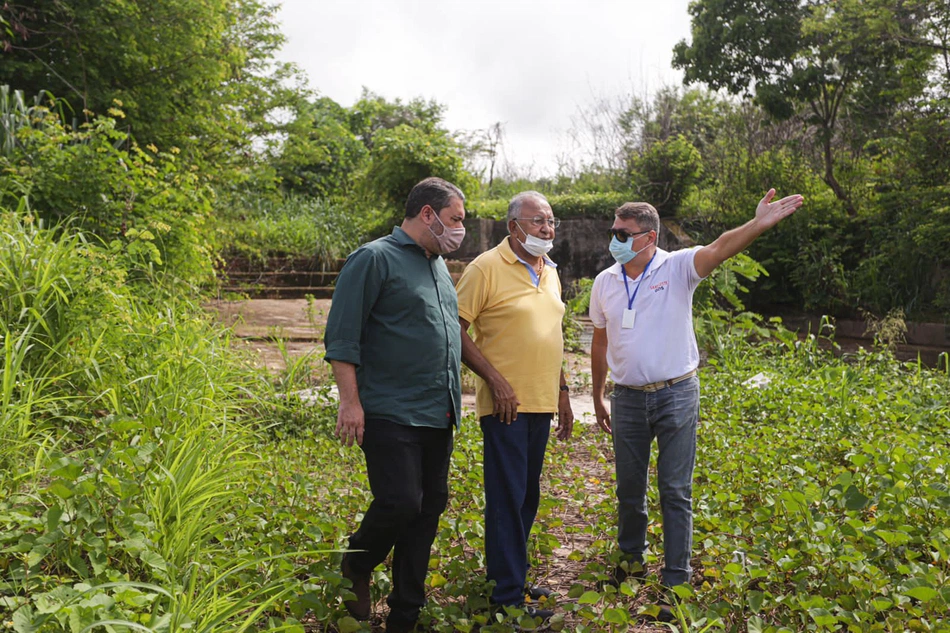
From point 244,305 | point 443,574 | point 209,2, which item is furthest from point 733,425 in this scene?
point 209,2

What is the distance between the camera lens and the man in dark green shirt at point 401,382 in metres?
2.85

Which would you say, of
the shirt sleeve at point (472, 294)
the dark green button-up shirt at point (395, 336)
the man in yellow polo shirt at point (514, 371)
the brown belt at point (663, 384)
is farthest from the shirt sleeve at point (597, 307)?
the dark green button-up shirt at point (395, 336)

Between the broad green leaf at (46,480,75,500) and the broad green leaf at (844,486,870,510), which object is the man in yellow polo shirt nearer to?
the broad green leaf at (844,486,870,510)

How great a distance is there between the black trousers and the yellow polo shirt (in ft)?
1.09

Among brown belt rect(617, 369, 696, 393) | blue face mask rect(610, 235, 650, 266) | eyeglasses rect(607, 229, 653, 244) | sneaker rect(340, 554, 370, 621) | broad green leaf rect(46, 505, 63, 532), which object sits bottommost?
sneaker rect(340, 554, 370, 621)

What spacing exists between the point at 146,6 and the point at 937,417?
10106 millimetres

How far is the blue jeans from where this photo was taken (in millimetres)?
3338

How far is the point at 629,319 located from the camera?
348 centimetres

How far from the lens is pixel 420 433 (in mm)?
2949

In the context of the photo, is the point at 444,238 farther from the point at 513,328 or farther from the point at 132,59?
the point at 132,59

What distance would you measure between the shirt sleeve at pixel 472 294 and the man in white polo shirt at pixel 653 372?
0.64 metres

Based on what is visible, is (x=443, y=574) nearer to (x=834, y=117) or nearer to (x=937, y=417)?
(x=937, y=417)

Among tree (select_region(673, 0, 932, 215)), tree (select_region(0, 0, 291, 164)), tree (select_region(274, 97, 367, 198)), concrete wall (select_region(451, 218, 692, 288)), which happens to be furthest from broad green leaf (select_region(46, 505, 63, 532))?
tree (select_region(274, 97, 367, 198))

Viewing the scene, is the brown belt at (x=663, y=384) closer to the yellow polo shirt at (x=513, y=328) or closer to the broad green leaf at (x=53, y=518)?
the yellow polo shirt at (x=513, y=328)
